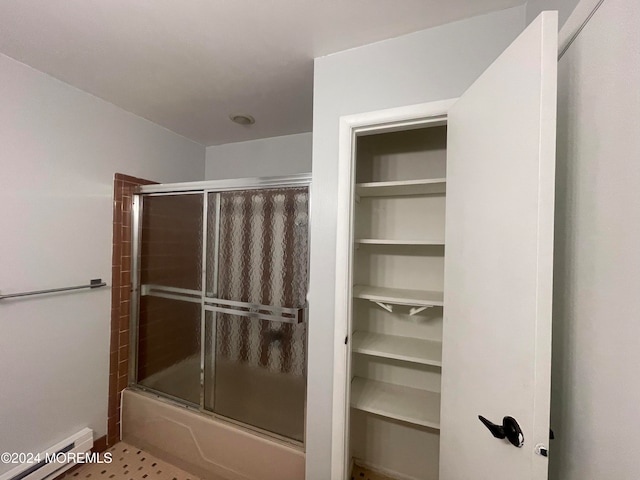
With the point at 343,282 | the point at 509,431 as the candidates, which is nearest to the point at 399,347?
the point at 343,282

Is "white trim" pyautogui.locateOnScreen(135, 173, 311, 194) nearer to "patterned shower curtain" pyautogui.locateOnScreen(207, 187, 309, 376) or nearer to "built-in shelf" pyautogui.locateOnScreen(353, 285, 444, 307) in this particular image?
"patterned shower curtain" pyautogui.locateOnScreen(207, 187, 309, 376)

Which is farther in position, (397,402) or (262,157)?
(262,157)

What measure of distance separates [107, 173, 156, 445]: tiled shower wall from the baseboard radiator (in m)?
0.18

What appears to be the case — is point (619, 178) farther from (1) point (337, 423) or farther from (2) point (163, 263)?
(2) point (163, 263)

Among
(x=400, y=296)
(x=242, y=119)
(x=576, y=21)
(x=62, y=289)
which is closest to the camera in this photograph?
(x=576, y=21)

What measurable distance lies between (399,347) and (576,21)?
140 cm

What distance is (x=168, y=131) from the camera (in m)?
2.14

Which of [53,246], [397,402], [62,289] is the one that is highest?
[53,246]

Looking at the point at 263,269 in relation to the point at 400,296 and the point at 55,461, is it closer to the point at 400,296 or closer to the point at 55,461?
the point at 400,296

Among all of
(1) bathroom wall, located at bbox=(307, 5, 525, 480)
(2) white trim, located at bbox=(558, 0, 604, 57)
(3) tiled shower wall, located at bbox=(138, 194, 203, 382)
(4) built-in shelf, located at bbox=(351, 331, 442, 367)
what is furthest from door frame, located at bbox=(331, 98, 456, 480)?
(3) tiled shower wall, located at bbox=(138, 194, 203, 382)

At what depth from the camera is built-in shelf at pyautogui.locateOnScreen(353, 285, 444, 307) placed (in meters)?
1.27

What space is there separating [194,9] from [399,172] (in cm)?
126

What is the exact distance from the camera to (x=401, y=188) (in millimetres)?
Answer: 1410

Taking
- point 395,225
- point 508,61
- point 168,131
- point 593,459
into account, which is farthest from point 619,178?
point 168,131
